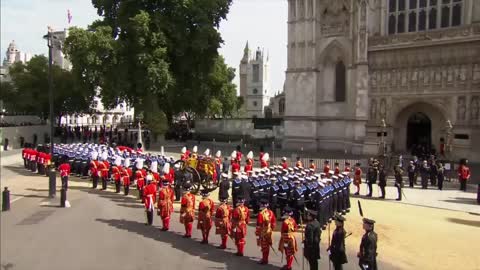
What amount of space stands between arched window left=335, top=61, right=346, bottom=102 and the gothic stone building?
8 cm

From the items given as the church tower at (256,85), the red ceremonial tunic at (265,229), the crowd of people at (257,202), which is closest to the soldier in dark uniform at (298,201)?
the crowd of people at (257,202)

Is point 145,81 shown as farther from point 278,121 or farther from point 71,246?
point 71,246

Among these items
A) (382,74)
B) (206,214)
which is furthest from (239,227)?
(382,74)


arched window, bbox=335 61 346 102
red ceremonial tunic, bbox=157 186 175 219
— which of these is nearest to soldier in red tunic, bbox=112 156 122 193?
red ceremonial tunic, bbox=157 186 175 219

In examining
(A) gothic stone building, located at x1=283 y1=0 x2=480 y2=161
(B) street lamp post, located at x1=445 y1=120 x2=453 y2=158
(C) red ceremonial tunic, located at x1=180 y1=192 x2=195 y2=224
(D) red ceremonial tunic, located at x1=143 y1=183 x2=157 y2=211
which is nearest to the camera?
(C) red ceremonial tunic, located at x1=180 y1=192 x2=195 y2=224

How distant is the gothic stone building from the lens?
3027cm

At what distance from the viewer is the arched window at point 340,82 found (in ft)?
120

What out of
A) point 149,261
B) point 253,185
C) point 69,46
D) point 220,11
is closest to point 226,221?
point 149,261

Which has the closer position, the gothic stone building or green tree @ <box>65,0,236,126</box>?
the gothic stone building

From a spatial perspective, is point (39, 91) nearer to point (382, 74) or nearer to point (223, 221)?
point (382, 74)

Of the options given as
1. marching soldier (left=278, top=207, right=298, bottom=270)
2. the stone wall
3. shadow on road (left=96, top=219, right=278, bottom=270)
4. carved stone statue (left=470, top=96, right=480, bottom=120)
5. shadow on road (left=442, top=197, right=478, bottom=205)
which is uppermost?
carved stone statue (left=470, top=96, right=480, bottom=120)

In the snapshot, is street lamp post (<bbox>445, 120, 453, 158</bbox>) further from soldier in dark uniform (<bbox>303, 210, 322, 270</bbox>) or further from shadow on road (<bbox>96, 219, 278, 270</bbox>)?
soldier in dark uniform (<bbox>303, 210, 322, 270</bbox>)

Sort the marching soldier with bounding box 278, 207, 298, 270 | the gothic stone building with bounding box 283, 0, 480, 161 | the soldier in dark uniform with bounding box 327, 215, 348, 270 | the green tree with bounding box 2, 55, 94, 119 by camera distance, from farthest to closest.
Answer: the green tree with bounding box 2, 55, 94, 119 < the gothic stone building with bounding box 283, 0, 480, 161 < the marching soldier with bounding box 278, 207, 298, 270 < the soldier in dark uniform with bounding box 327, 215, 348, 270

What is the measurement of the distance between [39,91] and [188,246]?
39078mm
